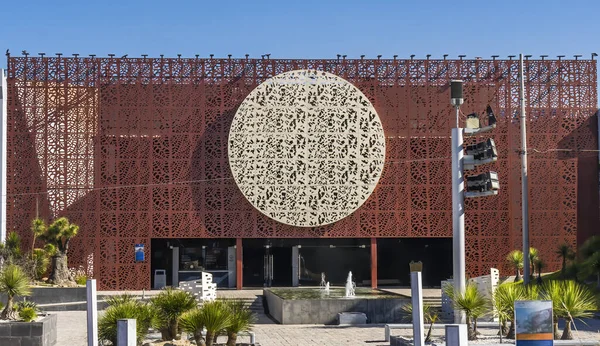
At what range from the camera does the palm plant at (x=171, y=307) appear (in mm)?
15156

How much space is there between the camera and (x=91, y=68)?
3228 centimetres

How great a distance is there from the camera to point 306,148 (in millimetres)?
32094

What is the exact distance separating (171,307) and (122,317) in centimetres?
103

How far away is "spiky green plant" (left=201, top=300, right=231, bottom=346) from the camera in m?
14.5

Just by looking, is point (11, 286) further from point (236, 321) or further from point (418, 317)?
point (418, 317)

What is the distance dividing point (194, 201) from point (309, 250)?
17.3 feet

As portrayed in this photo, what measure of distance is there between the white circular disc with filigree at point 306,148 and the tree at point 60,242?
5.48 metres

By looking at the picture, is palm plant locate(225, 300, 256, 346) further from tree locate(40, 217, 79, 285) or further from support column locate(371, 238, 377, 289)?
support column locate(371, 238, 377, 289)

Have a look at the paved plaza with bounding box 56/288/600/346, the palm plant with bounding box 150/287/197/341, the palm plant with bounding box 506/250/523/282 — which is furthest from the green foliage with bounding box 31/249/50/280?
the palm plant with bounding box 150/287/197/341

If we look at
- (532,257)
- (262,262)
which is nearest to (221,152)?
(262,262)

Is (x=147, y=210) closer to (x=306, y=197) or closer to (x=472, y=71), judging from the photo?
(x=306, y=197)

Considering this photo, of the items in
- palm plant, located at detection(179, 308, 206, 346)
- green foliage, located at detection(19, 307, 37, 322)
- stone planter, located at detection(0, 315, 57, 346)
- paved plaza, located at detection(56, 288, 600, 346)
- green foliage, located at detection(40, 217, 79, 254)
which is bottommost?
paved plaza, located at detection(56, 288, 600, 346)

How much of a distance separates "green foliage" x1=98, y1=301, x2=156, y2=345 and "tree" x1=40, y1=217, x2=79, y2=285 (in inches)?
624

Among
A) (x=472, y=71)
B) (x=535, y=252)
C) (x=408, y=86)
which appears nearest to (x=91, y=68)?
(x=408, y=86)
